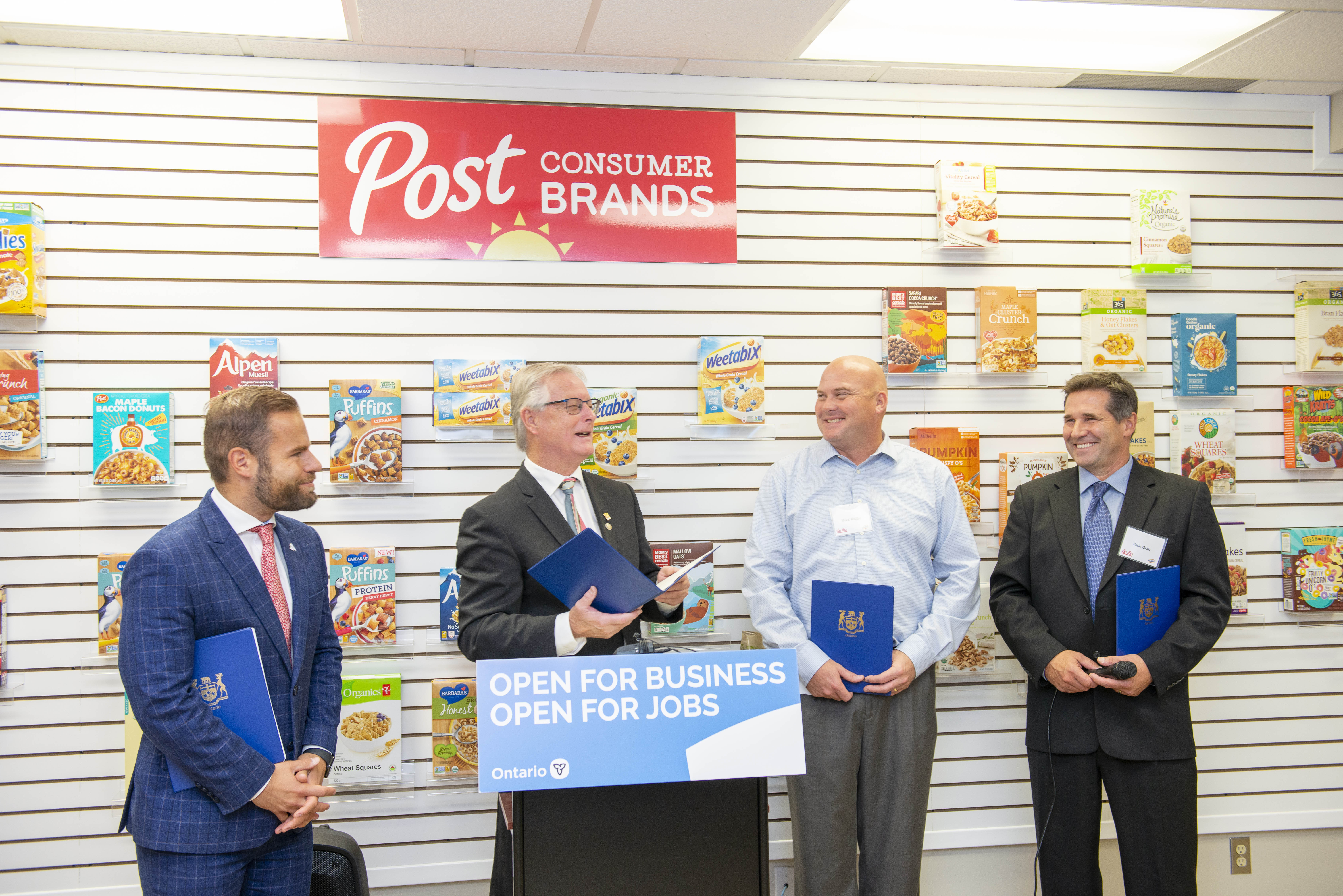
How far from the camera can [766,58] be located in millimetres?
3484

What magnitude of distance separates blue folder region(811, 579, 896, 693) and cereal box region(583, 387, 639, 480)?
0.98m

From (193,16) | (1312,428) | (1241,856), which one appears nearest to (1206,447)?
(1312,428)

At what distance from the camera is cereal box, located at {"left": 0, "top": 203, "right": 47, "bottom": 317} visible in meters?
3.13

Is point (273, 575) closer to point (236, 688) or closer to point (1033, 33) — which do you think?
point (236, 688)

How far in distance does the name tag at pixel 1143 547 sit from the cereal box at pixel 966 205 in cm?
142

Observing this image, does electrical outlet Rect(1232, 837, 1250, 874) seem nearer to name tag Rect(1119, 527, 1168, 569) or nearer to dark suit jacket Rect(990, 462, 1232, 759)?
dark suit jacket Rect(990, 462, 1232, 759)

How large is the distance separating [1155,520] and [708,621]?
173 centimetres

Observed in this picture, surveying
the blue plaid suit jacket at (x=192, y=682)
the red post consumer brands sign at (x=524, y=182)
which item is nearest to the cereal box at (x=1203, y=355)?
the red post consumer brands sign at (x=524, y=182)

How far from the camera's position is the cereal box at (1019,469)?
3729 millimetres

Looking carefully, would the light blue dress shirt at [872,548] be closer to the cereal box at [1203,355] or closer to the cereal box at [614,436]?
the cereal box at [614,436]

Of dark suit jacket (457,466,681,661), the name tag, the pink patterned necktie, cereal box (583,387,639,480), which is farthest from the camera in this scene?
cereal box (583,387,639,480)

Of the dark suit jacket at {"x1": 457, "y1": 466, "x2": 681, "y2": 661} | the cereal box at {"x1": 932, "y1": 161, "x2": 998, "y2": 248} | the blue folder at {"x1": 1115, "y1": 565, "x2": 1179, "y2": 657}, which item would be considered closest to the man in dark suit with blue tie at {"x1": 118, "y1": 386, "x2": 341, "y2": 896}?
the dark suit jacket at {"x1": 457, "y1": 466, "x2": 681, "y2": 661}

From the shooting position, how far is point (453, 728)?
3.40 meters

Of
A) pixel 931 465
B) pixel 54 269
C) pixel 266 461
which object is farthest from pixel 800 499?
pixel 54 269
